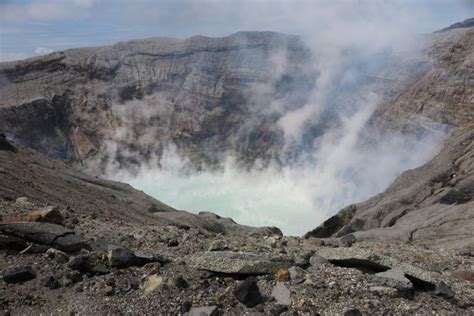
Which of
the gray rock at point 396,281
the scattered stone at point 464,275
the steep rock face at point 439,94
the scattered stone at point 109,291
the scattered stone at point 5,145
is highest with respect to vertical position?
the steep rock face at point 439,94

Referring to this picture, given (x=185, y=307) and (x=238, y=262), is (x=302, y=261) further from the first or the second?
(x=185, y=307)

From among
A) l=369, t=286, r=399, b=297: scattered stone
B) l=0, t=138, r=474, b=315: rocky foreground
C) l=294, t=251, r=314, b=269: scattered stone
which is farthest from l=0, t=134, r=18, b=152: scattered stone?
l=369, t=286, r=399, b=297: scattered stone

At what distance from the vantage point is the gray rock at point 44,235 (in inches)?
347

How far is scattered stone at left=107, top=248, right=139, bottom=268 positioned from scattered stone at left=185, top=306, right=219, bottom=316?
5.45 feet

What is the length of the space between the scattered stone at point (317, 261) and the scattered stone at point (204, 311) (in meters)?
2.24

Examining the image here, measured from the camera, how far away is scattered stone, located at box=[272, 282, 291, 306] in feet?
24.2

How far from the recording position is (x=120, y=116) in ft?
213

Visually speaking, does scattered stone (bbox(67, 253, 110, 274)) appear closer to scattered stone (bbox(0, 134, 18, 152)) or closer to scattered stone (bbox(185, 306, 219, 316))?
scattered stone (bbox(185, 306, 219, 316))

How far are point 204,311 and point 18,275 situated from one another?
296cm

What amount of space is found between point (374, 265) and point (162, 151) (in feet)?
188

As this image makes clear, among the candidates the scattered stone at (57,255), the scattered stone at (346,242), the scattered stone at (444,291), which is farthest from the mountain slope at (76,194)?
the scattered stone at (444,291)

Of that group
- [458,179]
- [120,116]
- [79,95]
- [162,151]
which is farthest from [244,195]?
[458,179]

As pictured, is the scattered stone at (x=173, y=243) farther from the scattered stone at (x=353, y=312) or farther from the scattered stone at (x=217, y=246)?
the scattered stone at (x=353, y=312)

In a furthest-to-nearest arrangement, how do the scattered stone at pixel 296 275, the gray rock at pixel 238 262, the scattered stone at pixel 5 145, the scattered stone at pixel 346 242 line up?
the scattered stone at pixel 5 145 → the scattered stone at pixel 346 242 → the gray rock at pixel 238 262 → the scattered stone at pixel 296 275
